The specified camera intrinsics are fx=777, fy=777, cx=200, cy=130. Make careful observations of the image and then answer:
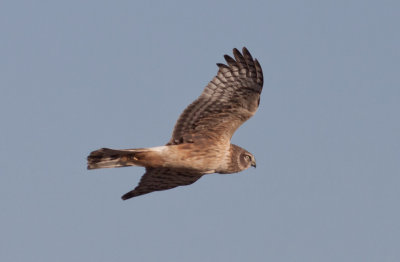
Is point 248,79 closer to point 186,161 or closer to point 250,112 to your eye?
point 250,112

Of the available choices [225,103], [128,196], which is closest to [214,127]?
[225,103]

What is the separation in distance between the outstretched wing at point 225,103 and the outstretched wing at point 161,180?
0.64 meters

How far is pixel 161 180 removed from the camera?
492 inches

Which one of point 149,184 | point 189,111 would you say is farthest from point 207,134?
point 149,184

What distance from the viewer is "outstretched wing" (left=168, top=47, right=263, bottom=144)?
462 inches

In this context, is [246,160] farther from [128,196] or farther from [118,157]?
[128,196]

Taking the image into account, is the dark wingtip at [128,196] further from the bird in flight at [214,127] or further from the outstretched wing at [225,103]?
the outstretched wing at [225,103]

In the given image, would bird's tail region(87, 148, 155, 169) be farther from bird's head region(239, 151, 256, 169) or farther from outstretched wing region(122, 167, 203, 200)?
bird's head region(239, 151, 256, 169)

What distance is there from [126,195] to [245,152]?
7.17 ft

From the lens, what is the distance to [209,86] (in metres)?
11.9

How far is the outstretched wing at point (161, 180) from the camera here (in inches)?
480

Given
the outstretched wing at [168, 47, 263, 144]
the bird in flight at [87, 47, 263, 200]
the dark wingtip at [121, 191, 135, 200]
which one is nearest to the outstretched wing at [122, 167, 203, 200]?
the dark wingtip at [121, 191, 135, 200]

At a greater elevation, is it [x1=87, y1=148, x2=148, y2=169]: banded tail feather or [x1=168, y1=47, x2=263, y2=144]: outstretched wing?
[x1=168, y1=47, x2=263, y2=144]: outstretched wing

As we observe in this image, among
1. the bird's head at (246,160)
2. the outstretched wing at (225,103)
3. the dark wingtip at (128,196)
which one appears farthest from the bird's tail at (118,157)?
the bird's head at (246,160)
